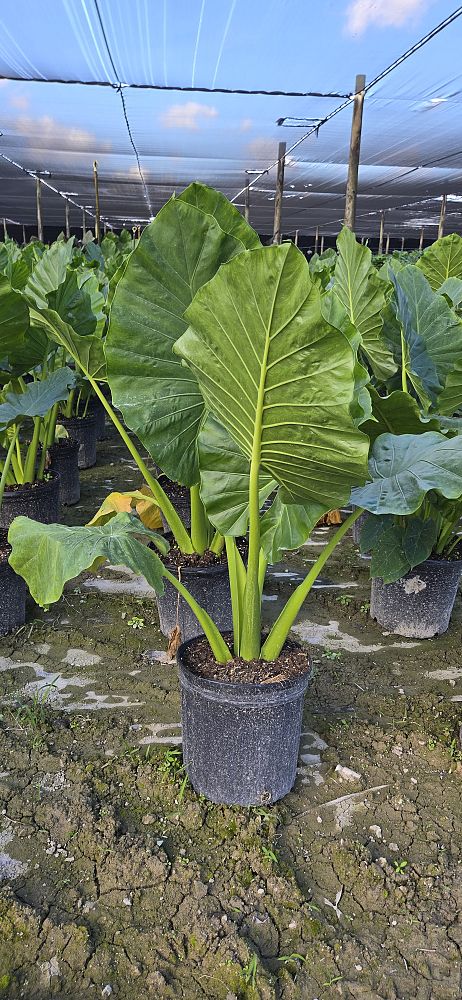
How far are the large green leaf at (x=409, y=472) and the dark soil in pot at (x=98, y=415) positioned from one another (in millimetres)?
3153

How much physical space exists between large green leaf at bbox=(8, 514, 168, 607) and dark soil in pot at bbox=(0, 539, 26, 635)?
983mm

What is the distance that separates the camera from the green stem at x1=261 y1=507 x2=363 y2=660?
1.61 m

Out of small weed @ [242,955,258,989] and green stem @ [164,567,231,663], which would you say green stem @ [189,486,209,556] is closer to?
green stem @ [164,567,231,663]

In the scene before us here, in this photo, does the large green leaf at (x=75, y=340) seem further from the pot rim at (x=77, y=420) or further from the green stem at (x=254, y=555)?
the pot rim at (x=77, y=420)

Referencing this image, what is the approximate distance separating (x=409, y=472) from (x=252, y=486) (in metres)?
0.30

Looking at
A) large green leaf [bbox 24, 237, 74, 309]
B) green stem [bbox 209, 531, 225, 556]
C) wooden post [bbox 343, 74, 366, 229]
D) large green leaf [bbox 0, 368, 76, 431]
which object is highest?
wooden post [bbox 343, 74, 366, 229]

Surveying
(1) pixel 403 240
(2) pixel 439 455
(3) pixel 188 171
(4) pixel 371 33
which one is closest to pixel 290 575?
(2) pixel 439 455

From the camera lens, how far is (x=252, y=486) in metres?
1.40

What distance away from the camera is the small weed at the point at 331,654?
2.29m

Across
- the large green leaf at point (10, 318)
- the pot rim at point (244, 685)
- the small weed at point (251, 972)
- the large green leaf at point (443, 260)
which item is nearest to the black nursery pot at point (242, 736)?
the pot rim at point (244, 685)

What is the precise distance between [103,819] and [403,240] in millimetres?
19171

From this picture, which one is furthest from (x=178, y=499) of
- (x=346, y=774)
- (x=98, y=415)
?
(x=98, y=415)

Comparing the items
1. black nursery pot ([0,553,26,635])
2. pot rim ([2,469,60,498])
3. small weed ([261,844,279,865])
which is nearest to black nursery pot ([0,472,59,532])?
pot rim ([2,469,60,498])

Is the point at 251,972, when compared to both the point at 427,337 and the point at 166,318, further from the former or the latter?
the point at 427,337
